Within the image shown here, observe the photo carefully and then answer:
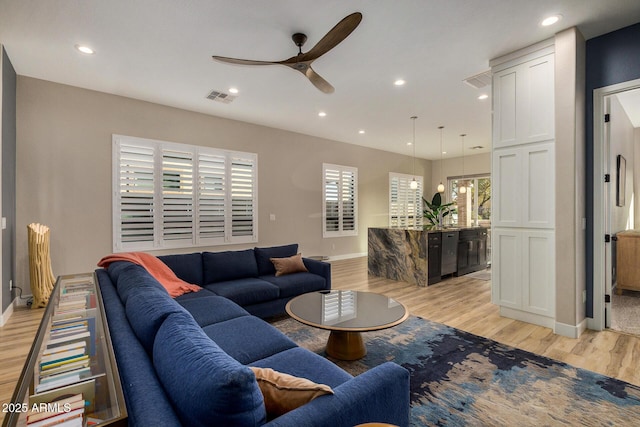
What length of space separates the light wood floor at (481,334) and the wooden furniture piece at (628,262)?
1.71 metres

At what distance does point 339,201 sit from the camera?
758cm

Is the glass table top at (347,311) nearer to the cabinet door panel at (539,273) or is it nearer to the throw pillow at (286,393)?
the throw pillow at (286,393)

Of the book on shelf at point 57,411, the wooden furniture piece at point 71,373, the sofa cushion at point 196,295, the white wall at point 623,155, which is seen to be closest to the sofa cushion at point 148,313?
the wooden furniture piece at point 71,373

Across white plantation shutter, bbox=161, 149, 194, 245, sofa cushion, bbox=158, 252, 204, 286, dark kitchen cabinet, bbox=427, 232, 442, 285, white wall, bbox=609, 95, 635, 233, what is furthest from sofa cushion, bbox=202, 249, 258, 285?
white wall, bbox=609, 95, 635, 233

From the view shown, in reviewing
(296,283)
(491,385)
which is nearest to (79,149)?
(296,283)

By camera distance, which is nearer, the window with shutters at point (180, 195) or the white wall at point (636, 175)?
the window with shutters at point (180, 195)

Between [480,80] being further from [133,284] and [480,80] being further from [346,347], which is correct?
[133,284]

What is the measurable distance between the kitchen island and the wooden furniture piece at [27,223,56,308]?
16.0 ft

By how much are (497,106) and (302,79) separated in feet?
7.99

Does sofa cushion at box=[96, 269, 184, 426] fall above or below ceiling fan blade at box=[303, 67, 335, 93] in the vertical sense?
below

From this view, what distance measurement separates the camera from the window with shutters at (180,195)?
4605 millimetres

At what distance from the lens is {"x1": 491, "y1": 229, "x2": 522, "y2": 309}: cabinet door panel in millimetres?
3400

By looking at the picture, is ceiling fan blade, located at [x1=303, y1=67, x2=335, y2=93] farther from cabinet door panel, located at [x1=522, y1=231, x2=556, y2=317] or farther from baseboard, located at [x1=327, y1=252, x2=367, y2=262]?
baseboard, located at [x1=327, y1=252, x2=367, y2=262]

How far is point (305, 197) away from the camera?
6.89 meters
